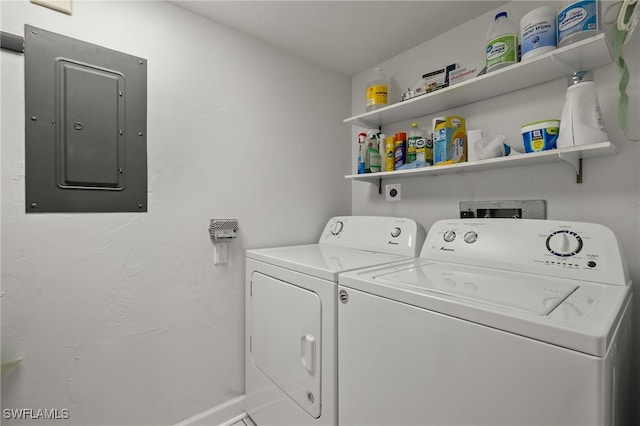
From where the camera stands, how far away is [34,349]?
3.91 feet

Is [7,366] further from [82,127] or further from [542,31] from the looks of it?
[542,31]

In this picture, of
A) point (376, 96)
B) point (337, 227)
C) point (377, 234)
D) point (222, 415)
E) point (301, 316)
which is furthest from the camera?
point (337, 227)

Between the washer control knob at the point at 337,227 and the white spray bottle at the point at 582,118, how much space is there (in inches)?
49.3

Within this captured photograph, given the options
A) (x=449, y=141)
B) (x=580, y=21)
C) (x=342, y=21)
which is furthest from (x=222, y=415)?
(x=580, y=21)

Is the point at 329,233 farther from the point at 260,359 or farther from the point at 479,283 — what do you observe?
the point at 479,283

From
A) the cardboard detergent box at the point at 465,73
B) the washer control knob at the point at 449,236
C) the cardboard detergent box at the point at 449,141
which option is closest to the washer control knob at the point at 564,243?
the washer control knob at the point at 449,236

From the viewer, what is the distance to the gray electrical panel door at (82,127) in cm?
119

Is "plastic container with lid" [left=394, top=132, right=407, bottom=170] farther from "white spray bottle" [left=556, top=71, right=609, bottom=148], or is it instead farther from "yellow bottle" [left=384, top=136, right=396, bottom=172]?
"white spray bottle" [left=556, top=71, right=609, bottom=148]

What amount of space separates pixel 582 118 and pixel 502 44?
487 millimetres

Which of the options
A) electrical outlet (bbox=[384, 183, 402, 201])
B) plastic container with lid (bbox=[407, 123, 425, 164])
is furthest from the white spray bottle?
electrical outlet (bbox=[384, 183, 402, 201])

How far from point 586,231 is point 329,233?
1358 mm

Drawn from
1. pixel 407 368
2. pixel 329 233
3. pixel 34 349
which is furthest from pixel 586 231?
pixel 34 349

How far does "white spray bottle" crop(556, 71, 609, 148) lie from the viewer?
1.10 metres

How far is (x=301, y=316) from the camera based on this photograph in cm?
131
